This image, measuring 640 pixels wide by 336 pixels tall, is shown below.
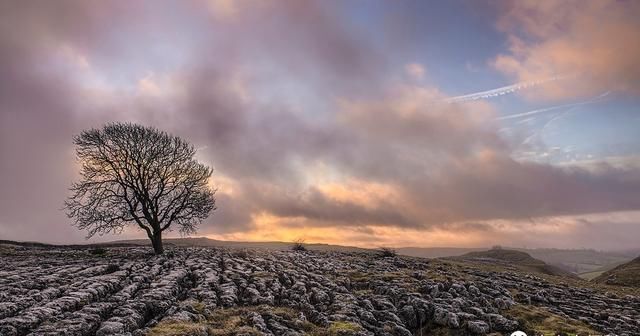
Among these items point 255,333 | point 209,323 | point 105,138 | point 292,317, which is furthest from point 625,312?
point 105,138

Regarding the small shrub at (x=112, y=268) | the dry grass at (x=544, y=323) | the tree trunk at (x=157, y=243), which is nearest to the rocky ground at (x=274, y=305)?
the dry grass at (x=544, y=323)

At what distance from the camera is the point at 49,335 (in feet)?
51.8

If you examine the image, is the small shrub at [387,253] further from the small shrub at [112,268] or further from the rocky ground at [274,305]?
the small shrub at [112,268]

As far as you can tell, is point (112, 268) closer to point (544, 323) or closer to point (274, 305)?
point (274, 305)

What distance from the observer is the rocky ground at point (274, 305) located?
60.2 feet

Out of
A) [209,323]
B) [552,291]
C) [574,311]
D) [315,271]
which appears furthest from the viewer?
[315,271]

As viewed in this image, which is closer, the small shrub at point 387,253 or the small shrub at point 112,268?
the small shrub at point 112,268

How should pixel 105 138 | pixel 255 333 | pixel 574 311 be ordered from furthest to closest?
pixel 105 138, pixel 574 311, pixel 255 333

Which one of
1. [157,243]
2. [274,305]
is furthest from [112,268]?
[274,305]

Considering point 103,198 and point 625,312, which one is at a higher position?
point 103,198

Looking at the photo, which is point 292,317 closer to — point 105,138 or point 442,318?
point 442,318

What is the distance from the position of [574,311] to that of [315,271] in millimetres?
19692

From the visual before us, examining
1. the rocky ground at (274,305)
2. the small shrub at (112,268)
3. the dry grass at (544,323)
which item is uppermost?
the small shrub at (112,268)

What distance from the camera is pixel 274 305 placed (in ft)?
78.2
